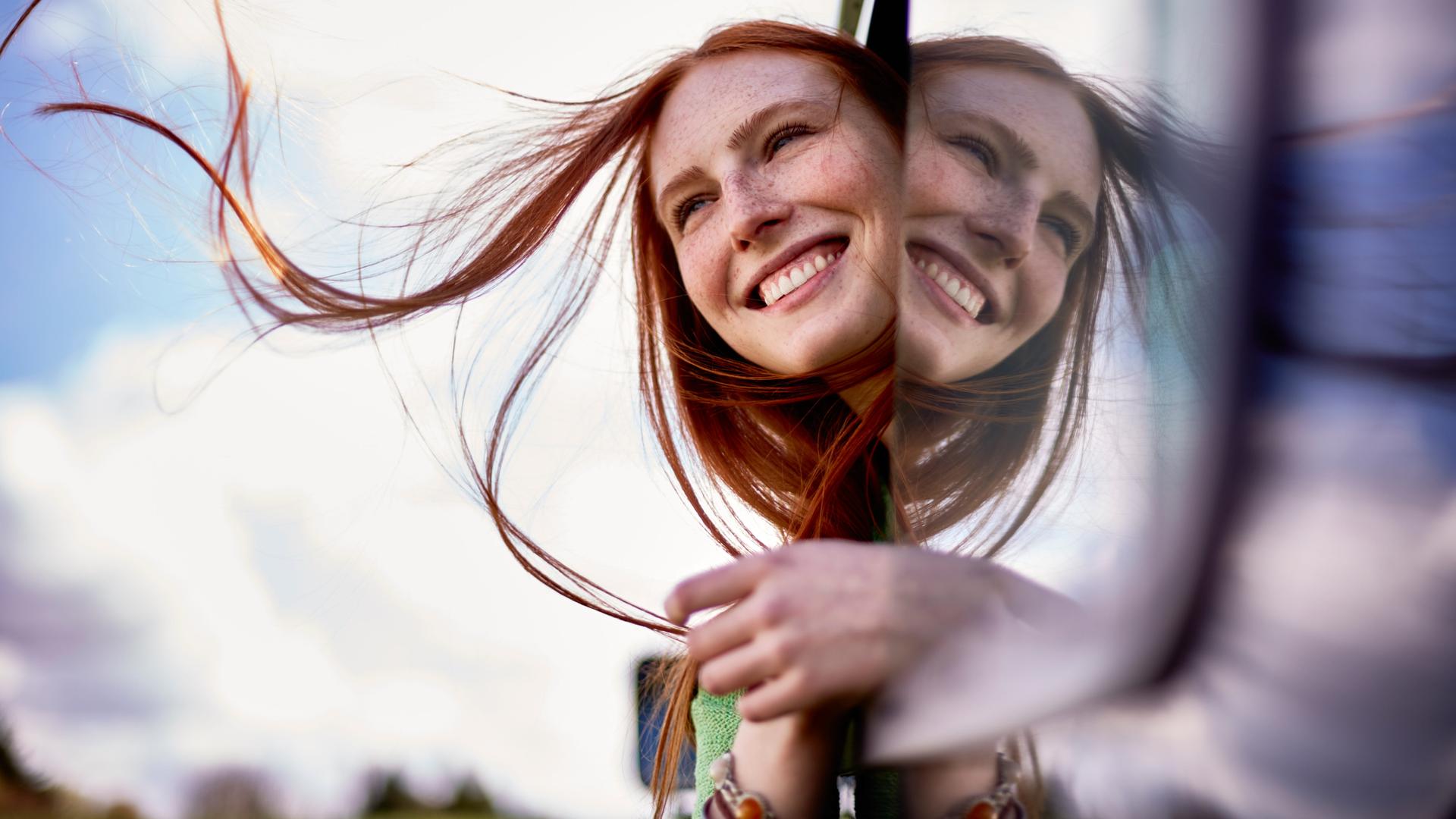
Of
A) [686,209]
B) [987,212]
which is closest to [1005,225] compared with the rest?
[987,212]

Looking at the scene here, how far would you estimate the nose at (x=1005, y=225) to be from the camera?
0.34 m

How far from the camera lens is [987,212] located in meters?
0.37

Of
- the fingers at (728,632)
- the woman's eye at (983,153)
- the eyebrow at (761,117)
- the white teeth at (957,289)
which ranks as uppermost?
the eyebrow at (761,117)

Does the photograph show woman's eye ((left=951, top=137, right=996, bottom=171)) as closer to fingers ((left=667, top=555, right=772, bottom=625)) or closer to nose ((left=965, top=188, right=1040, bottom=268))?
nose ((left=965, top=188, right=1040, bottom=268))

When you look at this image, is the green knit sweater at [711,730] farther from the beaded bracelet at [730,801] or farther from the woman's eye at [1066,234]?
the woman's eye at [1066,234]

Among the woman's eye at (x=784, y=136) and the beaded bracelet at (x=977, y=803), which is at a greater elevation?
the woman's eye at (x=784, y=136)

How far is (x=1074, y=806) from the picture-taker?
0.89 feet

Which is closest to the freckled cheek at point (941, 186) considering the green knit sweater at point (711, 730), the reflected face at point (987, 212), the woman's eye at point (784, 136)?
the reflected face at point (987, 212)

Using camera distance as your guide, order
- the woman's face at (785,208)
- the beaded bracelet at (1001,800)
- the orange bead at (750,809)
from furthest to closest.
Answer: the woman's face at (785,208), the orange bead at (750,809), the beaded bracelet at (1001,800)

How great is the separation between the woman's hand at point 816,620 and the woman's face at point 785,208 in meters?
0.26

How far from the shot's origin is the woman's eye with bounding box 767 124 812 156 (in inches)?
25.2

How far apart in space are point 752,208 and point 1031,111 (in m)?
0.29

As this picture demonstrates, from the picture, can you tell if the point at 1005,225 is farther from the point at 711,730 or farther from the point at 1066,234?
the point at 711,730

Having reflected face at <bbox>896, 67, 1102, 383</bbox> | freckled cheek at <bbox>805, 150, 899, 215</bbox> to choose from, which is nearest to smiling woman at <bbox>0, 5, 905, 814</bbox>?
freckled cheek at <bbox>805, 150, 899, 215</bbox>
